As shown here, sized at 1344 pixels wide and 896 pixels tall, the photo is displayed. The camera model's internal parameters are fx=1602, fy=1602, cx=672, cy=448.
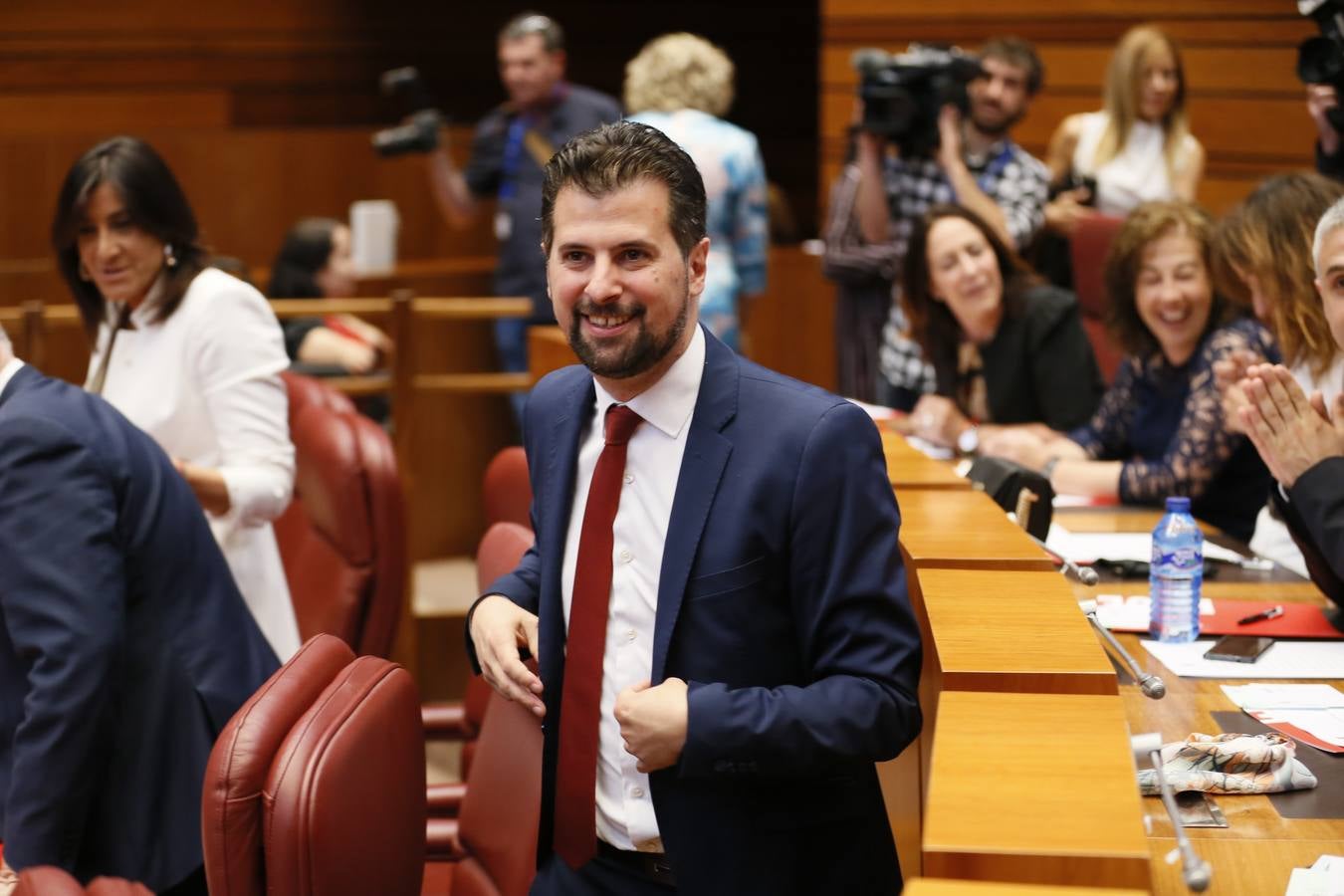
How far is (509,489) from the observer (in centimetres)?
263

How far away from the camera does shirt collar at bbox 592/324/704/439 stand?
1671 mm

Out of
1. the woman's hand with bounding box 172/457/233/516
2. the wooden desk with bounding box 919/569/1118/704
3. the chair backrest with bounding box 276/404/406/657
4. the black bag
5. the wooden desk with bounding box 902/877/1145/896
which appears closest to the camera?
the wooden desk with bounding box 902/877/1145/896

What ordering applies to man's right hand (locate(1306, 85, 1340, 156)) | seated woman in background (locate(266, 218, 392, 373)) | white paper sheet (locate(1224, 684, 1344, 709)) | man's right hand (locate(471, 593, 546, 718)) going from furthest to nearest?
1. seated woman in background (locate(266, 218, 392, 373))
2. man's right hand (locate(1306, 85, 1340, 156))
3. white paper sheet (locate(1224, 684, 1344, 709))
4. man's right hand (locate(471, 593, 546, 718))

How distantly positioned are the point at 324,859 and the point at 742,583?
1.56 ft

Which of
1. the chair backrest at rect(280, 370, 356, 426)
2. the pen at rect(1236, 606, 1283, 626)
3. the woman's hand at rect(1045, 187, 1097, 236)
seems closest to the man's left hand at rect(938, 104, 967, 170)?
the woman's hand at rect(1045, 187, 1097, 236)

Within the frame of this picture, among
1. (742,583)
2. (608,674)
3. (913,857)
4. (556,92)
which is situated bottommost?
(913,857)

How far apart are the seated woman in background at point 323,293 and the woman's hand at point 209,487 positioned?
6.66 feet

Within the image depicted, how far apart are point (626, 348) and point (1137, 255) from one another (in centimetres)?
205

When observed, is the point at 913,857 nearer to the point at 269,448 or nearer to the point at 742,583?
the point at 742,583

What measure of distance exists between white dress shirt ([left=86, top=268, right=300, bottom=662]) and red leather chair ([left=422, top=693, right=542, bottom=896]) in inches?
32.1

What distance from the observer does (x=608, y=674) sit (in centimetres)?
168

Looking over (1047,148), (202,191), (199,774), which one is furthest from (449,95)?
(199,774)

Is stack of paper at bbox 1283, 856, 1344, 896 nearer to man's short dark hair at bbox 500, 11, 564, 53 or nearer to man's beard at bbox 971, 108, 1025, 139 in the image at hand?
man's beard at bbox 971, 108, 1025, 139

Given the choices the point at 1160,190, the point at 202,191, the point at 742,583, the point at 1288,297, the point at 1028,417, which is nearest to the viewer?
the point at 742,583
